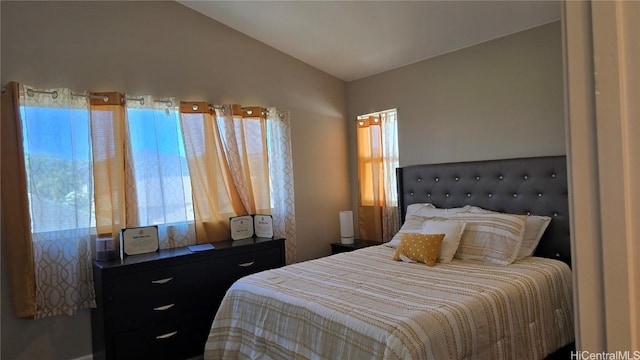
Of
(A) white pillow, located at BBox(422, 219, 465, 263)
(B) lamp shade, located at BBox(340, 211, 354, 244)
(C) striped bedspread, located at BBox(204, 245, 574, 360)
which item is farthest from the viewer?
(B) lamp shade, located at BBox(340, 211, 354, 244)

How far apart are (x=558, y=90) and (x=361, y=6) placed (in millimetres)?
1629

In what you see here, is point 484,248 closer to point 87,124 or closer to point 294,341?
point 294,341

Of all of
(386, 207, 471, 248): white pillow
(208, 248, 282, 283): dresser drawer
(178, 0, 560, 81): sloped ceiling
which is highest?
(178, 0, 560, 81): sloped ceiling

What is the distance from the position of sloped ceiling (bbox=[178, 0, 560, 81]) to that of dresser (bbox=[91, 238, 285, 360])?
78.4 inches

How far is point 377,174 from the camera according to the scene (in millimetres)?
4359

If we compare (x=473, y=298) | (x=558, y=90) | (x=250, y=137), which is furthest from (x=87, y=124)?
(x=558, y=90)

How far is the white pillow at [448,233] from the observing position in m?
2.87

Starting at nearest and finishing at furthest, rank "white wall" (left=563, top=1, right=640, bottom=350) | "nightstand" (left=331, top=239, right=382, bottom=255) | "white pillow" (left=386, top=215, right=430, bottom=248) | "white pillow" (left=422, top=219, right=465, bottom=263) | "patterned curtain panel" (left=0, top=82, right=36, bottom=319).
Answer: "white wall" (left=563, top=1, right=640, bottom=350)
"patterned curtain panel" (left=0, top=82, right=36, bottom=319)
"white pillow" (left=422, top=219, right=465, bottom=263)
"white pillow" (left=386, top=215, right=430, bottom=248)
"nightstand" (left=331, top=239, right=382, bottom=255)

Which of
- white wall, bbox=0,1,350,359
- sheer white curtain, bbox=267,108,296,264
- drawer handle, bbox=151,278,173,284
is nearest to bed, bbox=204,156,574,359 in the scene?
drawer handle, bbox=151,278,173,284

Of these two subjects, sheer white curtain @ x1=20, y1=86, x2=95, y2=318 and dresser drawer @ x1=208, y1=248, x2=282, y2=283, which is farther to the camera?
dresser drawer @ x1=208, y1=248, x2=282, y2=283

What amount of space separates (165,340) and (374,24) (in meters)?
2.97

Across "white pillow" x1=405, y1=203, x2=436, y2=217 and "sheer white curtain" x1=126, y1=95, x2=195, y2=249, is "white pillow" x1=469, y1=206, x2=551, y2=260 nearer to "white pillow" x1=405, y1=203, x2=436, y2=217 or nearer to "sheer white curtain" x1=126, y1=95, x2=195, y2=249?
"white pillow" x1=405, y1=203, x2=436, y2=217

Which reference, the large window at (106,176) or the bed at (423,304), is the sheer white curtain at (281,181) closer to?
the large window at (106,176)

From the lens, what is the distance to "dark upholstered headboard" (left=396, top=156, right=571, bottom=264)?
116 inches
